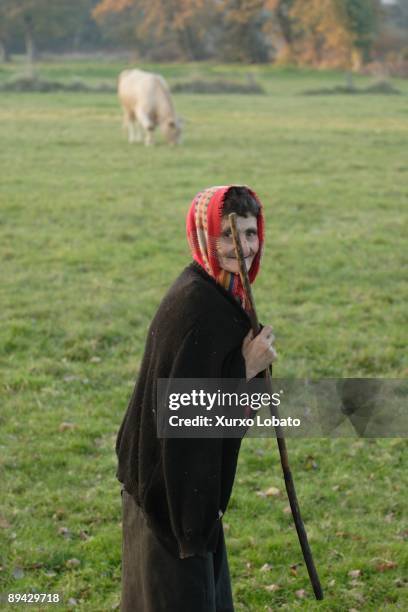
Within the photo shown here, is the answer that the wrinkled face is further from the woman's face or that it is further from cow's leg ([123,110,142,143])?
the woman's face

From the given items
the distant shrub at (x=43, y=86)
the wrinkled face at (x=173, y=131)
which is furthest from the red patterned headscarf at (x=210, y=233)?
the distant shrub at (x=43, y=86)

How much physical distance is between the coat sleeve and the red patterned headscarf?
228 mm

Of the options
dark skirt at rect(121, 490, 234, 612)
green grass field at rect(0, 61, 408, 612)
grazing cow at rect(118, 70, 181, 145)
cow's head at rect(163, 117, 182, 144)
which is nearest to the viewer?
dark skirt at rect(121, 490, 234, 612)

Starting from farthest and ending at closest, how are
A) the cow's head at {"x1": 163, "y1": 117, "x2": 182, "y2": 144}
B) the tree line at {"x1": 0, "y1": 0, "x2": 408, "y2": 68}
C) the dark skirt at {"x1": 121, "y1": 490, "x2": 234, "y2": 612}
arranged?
the tree line at {"x1": 0, "y1": 0, "x2": 408, "y2": 68} → the cow's head at {"x1": 163, "y1": 117, "x2": 182, "y2": 144} → the dark skirt at {"x1": 121, "y1": 490, "x2": 234, "y2": 612}

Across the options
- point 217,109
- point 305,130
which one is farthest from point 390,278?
point 217,109

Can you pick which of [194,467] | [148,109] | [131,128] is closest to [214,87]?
[131,128]

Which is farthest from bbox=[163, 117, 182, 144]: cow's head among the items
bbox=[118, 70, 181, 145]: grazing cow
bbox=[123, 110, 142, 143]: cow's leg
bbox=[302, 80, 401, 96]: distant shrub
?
bbox=[302, 80, 401, 96]: distant shrub

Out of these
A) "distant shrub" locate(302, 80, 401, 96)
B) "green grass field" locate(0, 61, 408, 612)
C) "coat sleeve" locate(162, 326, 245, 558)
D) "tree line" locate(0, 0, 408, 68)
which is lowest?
"green grass field" locate(0, 61, 408, 612)

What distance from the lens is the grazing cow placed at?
23.4 meters

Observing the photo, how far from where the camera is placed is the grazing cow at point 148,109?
23394 mm

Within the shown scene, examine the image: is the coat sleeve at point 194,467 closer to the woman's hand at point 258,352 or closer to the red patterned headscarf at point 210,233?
the woman's hand at point 258,352

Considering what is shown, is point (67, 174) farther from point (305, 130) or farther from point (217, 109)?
point (217, 109)

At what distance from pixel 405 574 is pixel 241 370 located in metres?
2.65

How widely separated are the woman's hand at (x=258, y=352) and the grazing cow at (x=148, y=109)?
20305mm
